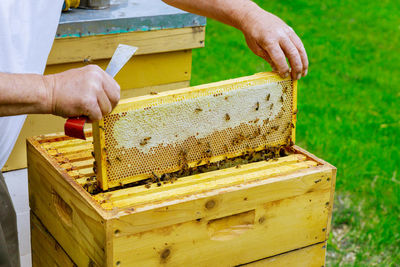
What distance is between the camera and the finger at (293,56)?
1.69 meters

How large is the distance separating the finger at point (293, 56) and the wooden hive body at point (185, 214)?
0.27 meters

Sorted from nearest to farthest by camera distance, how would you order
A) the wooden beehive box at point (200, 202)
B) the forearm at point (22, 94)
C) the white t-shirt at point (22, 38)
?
the forearm at point (22, 94)
the wooden beehive box at point (200, 202)
the white t-shirt at point (22, 38)

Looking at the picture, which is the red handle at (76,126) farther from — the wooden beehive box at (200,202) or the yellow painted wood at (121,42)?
the yellow painted wood at (121,42)

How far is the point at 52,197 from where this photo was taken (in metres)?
1.67

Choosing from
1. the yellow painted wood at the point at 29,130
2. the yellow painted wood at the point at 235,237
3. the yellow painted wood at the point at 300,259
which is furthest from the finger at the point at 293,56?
the yellow painted wood at the point at 29,130

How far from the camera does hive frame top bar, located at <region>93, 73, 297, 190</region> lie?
1.45 meters

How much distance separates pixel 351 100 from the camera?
4.65 meters

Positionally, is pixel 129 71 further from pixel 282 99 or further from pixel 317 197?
pixel 317 197

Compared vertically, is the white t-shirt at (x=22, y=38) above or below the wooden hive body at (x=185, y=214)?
above

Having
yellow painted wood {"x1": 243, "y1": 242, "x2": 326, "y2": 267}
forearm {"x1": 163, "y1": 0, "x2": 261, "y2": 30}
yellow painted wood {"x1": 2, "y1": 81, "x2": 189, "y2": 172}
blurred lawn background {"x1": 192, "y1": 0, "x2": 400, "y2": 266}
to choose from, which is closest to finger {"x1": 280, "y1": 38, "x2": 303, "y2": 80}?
forearm {"x1": 163, "y1": 0, "x2": 261, "y2": 30}

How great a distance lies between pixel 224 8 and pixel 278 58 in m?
0.35

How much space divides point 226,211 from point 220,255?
5.7 inches

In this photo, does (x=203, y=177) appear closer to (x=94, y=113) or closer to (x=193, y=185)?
(x=193, y=185)

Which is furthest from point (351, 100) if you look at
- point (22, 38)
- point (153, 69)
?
point (22, 38)
